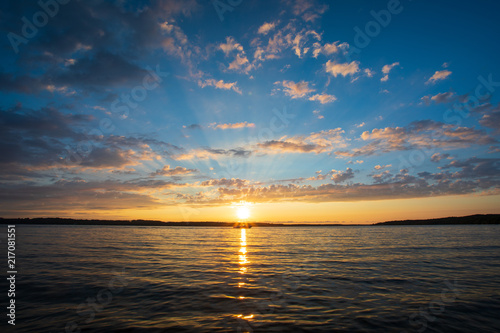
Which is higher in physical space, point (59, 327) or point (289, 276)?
point (59, 327)

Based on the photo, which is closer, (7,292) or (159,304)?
(159,304)

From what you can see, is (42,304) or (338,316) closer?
(338,316)

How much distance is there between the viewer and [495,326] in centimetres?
1135

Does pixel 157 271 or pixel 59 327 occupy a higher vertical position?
pixel 59 327

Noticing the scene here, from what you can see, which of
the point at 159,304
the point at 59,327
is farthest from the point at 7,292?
the point at 159,304

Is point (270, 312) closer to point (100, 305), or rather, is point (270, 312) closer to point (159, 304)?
point (159, 304)

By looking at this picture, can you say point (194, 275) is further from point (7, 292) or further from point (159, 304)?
point (7, 292)

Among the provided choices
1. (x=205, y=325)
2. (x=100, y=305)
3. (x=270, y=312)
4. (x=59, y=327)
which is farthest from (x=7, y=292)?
(x=270, y=312)

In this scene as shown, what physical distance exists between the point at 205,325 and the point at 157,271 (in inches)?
581

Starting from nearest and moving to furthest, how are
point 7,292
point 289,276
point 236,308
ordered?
point 236,308
point 7,292
point 289,276

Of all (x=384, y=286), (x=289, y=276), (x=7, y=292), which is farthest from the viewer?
(x=289, y=276)

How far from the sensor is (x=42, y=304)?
14.3m

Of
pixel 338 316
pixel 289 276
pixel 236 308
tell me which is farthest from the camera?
pixel 289 276

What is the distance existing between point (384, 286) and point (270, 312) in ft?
34.0
